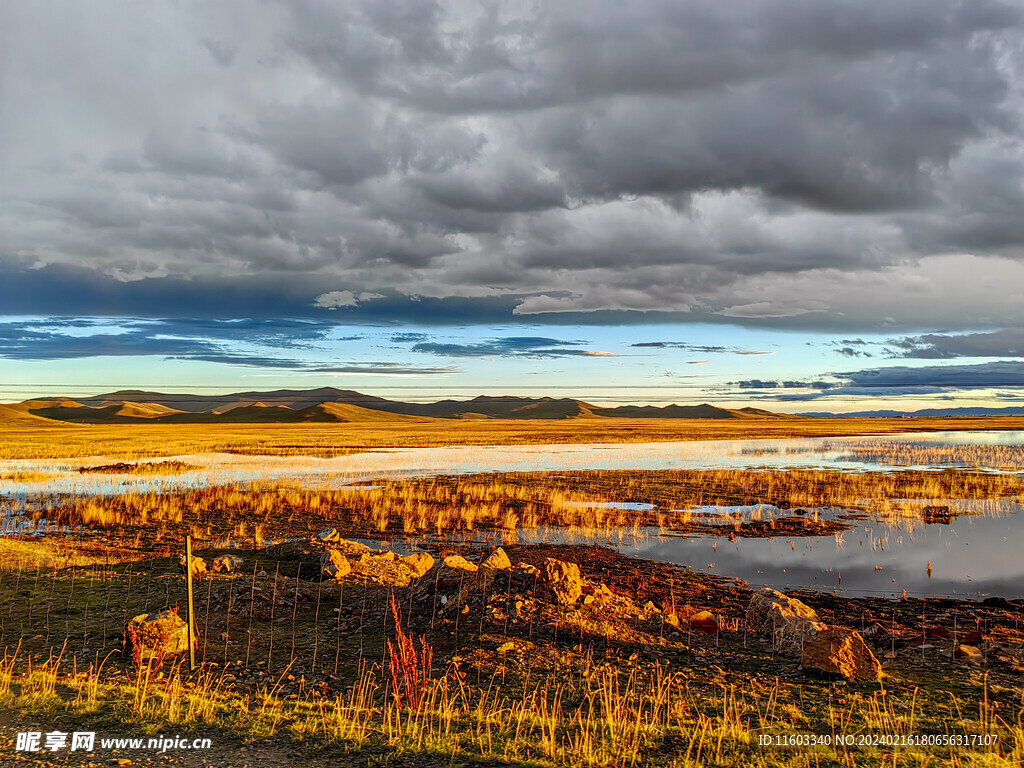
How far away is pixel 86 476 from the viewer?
137ft

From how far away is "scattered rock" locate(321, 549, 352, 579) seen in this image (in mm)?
16580

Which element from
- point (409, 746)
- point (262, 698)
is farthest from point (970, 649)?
point (262, 698)

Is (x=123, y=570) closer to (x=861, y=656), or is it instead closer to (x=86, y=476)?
(x=861, y=656)

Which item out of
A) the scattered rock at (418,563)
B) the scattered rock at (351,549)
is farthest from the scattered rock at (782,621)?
the scattered rock at (351,549)

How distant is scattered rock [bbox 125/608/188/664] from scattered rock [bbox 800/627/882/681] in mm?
11079

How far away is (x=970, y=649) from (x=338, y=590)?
1316 cm

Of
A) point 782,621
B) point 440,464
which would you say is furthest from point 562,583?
point 440,464

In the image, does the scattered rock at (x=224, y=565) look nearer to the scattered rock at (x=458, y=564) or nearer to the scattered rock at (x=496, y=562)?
the scattered rock at (x=458, y=564)

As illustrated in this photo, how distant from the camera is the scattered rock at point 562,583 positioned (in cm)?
1365

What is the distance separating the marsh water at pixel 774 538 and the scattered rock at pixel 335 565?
857 centimetres

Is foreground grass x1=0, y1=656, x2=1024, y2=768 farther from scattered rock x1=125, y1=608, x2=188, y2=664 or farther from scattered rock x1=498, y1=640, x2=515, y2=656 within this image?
scattered rock x1=498, y1=640, x2=515, y2=656

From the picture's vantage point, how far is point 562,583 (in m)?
14.0

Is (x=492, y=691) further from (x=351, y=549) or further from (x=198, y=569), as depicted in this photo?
(x=198, y=569)

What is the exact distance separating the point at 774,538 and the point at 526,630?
13.9 metres
